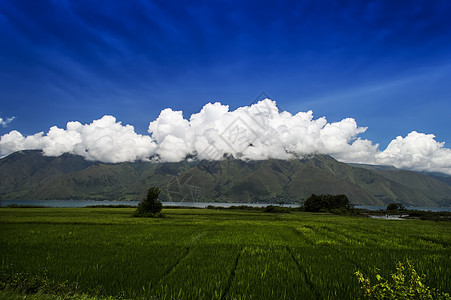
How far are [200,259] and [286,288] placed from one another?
4557 millimetres

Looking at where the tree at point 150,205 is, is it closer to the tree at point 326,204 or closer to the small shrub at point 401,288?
the small shrub at point 401,288

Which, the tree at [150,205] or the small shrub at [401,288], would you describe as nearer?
the small shrub at [401,288]

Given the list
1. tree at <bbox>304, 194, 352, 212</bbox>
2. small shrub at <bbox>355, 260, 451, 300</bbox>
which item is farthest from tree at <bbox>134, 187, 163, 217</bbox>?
tree at <bbox>304, 194, 352, 212</bbox>

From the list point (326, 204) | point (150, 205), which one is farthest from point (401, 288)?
point (326, 204)

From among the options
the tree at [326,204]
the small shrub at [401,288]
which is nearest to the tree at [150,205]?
the small shrub at [401,288]

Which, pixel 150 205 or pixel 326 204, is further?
pixel 326 204

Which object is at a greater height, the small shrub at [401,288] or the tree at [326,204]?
the small shrub at [401,288]

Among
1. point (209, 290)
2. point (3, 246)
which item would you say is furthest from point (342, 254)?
point (3, 246)

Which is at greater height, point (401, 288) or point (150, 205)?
point (401, 288)

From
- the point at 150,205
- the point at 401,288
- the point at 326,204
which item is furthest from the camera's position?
the point at 326,204

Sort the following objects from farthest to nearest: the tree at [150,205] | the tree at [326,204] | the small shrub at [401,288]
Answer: the tree at [326,204] → the tree at [150,205] → the small shrub at [401,288]

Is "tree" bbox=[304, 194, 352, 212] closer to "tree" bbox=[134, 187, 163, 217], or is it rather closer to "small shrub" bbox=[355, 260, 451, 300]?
"tree" bbox=[134, 187, 163, 217]

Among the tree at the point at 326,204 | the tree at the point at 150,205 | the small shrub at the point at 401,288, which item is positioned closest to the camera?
the small shrub at the point at 401,288

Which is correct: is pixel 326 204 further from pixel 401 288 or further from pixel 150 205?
pixel 401 288
